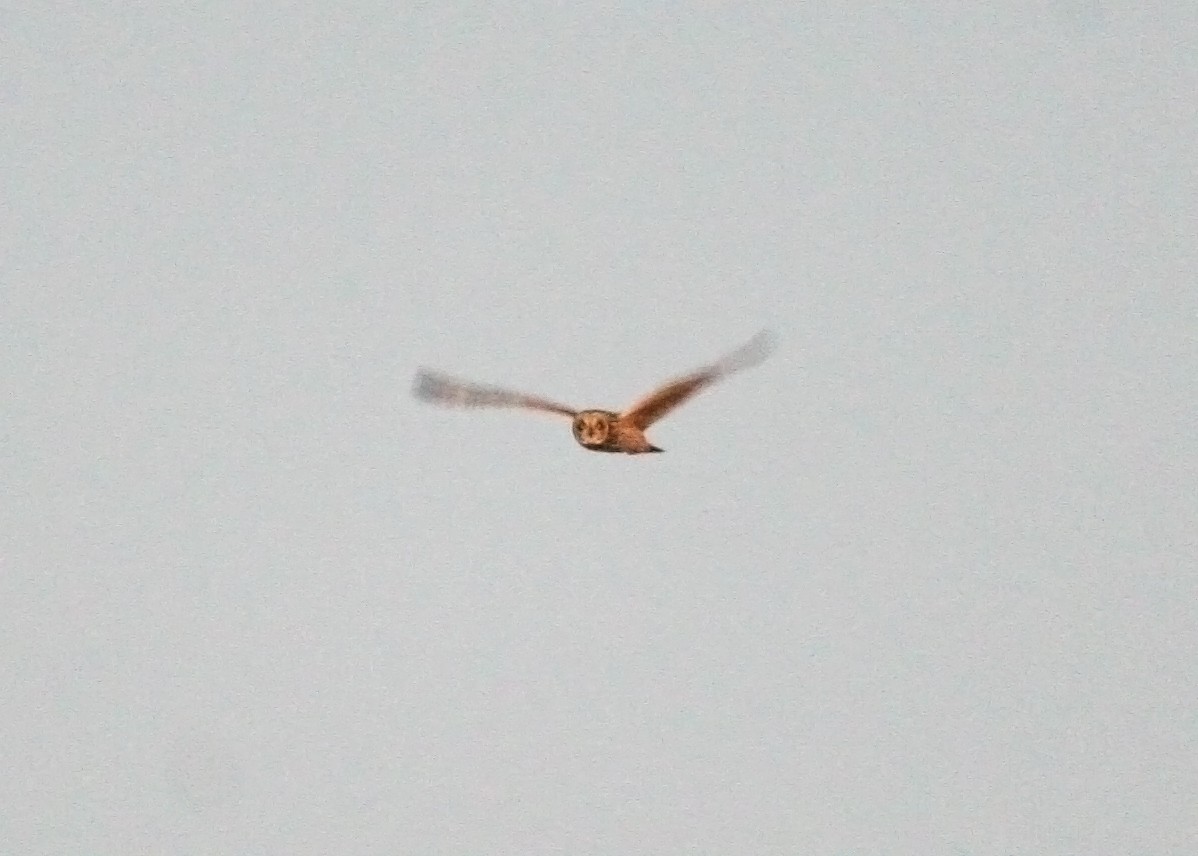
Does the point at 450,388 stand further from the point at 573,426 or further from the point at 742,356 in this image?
the point at 742,356

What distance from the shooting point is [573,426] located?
29.7 meters

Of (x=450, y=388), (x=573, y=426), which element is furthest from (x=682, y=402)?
(x=450, y=388)

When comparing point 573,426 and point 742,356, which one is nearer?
point 742,356

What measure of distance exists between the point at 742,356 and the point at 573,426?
12.7ft

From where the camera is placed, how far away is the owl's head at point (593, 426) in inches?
1161

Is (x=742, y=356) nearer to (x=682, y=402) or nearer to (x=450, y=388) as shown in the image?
(x=682, y=402)

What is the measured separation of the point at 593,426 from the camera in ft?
96.8

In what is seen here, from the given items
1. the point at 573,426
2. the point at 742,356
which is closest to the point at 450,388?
the point at 573,426

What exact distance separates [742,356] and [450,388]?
5005 millimetres

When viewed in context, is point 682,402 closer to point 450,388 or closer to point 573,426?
point 573,426

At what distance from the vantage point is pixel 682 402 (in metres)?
29.6

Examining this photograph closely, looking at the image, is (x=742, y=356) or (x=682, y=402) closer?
(x=742, y=356)

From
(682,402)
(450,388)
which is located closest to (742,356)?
(682,402)

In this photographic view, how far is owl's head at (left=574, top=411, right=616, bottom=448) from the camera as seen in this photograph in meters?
29.5
